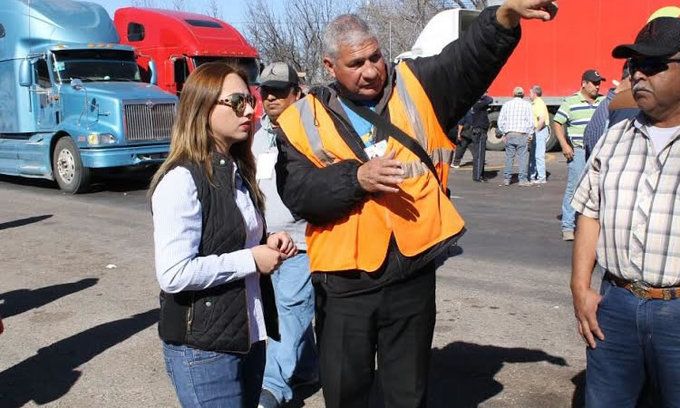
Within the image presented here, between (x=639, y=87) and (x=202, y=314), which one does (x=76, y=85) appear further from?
(x=639, y=87)

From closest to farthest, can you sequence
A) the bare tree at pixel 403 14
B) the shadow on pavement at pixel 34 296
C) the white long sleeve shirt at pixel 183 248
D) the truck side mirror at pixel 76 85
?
the white long sleeve shirt at pixel 183 248 → the shadow on pavement at pixel 34 296 → the truck side mirror at pixel 76 85 → the bare tree at pixel 403 14

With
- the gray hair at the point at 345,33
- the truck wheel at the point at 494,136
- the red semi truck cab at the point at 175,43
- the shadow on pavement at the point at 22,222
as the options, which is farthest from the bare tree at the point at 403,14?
the gray hair at the point at 345,33

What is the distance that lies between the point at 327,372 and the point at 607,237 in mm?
1241

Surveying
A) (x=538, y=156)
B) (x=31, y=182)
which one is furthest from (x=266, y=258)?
(x=31, y=182)

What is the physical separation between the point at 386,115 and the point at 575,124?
6503 millimetres

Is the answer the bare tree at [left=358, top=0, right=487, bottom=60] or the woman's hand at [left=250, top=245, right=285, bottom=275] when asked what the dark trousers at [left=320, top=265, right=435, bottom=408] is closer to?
the woman's hand at [left=250, top=245, right=285, bottom=275]

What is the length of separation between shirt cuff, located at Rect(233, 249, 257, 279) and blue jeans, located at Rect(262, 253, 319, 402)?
1602 mm

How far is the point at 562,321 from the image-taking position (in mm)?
5684

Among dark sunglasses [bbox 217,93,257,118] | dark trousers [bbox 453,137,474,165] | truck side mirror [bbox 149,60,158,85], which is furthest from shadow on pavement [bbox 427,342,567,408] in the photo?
truck side mirror [bbox 149,60,158,85]

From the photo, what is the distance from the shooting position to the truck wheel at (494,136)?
2056 centimetres

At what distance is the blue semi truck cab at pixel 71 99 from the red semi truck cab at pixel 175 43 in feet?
3.88

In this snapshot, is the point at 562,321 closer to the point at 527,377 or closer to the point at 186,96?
the point at 527,377

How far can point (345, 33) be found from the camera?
115 inches

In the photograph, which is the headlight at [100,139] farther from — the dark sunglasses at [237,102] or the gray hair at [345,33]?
the dark sunglasses at [237,102]
